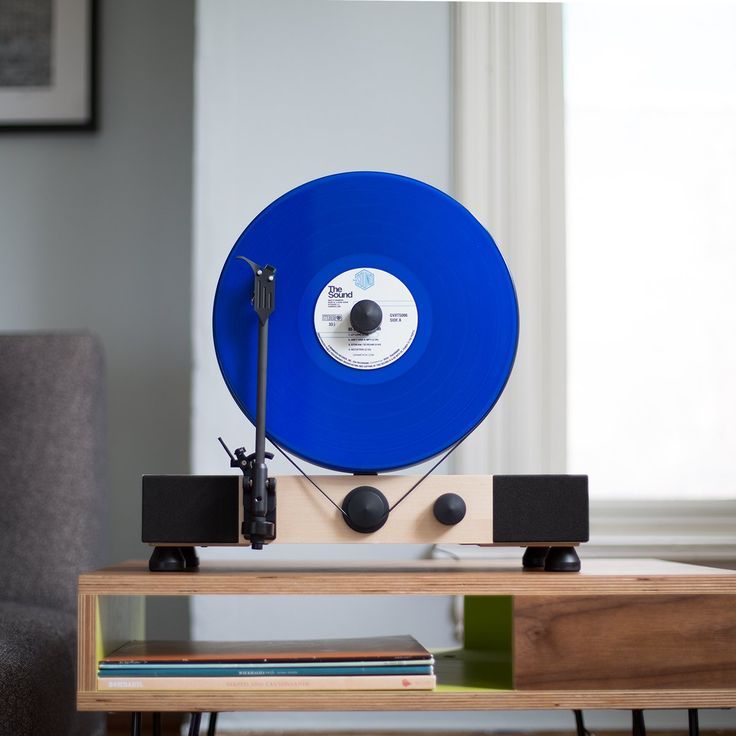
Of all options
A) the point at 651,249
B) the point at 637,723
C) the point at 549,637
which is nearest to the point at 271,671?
the point at 549,637

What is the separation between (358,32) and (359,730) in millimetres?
1329

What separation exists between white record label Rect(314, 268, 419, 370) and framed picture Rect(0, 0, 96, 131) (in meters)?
1.21

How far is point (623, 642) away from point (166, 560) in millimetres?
506

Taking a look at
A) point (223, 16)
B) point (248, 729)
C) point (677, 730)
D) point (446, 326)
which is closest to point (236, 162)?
point (223, 16)

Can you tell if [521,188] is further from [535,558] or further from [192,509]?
[192,509]

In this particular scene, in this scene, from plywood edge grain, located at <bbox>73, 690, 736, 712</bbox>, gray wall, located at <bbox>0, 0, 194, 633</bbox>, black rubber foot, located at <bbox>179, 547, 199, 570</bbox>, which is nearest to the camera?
plywood edge grain, located at <bbox>73, 690, 736, 712</bbox>

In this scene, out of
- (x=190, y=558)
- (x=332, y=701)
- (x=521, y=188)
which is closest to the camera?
(x=332, y=701)

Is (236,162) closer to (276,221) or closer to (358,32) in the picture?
(358,32)

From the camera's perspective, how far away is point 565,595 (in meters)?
0.97

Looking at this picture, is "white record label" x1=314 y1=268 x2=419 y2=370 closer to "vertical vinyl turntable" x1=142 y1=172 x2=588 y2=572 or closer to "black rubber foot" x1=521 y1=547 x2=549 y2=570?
"vertical vinyl turntable" x1=142 y1=172 x2=588 y2=572

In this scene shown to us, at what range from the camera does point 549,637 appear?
963mm

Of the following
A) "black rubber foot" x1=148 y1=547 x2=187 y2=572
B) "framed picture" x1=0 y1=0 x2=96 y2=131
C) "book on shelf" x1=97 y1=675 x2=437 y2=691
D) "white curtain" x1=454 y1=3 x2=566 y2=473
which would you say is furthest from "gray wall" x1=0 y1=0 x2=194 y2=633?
"book on shelf" x1=97 y1=675 x2=437 y2=691

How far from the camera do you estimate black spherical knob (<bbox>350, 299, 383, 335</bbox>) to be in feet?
3.29

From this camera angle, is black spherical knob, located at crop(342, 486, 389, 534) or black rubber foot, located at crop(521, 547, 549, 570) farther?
black rubber foot, located at crop(521, 547, 549, 570)
